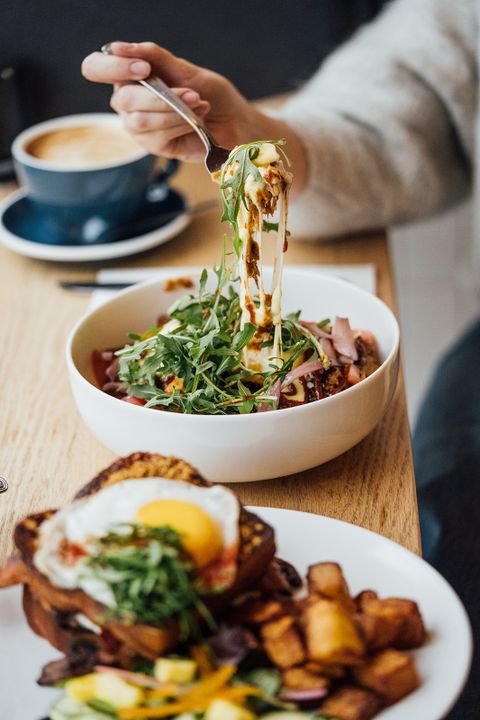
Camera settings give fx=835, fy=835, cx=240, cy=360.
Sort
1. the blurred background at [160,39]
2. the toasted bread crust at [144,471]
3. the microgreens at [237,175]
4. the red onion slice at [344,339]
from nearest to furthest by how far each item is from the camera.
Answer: the toasted bread crust at [144,471], the microgreens at [237,175], the red onion slice at [344,339], the blurred background at [160,39]

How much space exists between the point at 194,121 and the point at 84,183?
0.46m

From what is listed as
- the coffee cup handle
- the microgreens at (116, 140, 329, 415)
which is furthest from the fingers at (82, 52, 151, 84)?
the coffee cup handle

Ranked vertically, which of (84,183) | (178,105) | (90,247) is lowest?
(90,247)

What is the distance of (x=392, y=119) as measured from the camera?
5.35 feet

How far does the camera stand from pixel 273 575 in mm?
704

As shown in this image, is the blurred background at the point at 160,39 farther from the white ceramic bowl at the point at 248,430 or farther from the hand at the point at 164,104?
the white ceramic bowl at the point at 248,430

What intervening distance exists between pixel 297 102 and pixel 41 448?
0.98 m

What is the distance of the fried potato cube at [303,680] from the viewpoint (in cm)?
60

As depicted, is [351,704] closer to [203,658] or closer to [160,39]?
[203,658]

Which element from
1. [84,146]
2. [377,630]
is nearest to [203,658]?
[377,630]

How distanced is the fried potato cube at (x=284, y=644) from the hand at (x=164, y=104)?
0.78 meters

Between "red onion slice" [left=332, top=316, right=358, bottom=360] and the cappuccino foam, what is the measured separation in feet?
2.30

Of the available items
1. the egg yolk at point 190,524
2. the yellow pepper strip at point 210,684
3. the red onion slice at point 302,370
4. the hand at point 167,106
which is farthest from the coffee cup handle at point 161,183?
the yellow pepper strip at point 210,684

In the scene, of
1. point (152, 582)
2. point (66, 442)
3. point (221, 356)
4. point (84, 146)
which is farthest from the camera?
point (84, 146)
